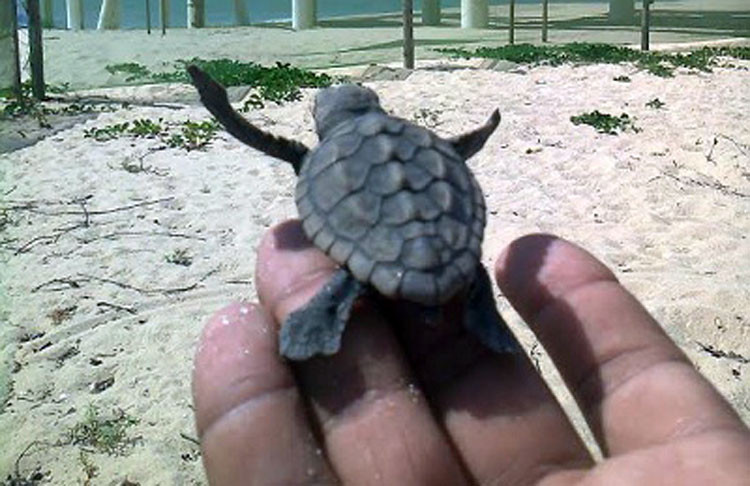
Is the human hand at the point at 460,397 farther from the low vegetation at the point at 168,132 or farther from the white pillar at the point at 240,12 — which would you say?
the white pillar at the point at 240,12

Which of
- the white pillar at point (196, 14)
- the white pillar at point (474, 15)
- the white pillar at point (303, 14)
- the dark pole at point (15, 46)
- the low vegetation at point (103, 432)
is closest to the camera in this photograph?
the low vegetation at point (103, 432)

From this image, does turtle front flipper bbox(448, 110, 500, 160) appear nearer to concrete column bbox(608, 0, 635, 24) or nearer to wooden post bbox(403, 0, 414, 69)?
wooden post bbox(403, 0, 414, 69)

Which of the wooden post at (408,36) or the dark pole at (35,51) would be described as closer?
the dark pole at (35,51)

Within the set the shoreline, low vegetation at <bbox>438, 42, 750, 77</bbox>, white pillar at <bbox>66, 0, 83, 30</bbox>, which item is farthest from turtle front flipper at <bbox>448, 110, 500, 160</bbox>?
white pillar at <bbox>66, 0, 83, 30</bbox>

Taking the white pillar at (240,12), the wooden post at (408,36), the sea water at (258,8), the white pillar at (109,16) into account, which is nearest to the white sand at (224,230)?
the wooden post at (408,36)

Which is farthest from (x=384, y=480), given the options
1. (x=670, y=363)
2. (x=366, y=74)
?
(x=366, y=74)

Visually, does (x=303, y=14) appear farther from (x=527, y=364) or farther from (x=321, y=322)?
(x=321, y=322)

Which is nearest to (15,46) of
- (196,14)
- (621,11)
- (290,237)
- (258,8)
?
(290,237)
